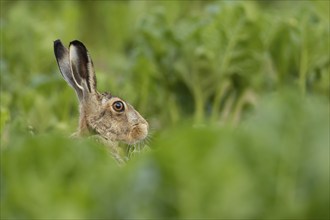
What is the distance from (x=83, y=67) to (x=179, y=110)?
145cm

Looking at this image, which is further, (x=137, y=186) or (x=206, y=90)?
(x=206, y=90)

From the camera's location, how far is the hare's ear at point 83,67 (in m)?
4.53

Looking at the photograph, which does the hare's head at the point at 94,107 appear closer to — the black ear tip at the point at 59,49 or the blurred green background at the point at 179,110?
the black ear tip at the point at 59,49

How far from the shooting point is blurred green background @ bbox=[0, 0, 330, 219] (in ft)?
5.74

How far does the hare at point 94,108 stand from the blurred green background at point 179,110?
0.63 feet

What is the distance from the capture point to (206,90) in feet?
19.4

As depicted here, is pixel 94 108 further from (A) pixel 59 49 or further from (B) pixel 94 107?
(A) pixel 59 49

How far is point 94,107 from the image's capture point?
459 centimetres

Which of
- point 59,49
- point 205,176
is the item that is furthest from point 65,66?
point 205,176

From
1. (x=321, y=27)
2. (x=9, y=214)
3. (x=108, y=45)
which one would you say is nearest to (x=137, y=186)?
(x=9, y=214)

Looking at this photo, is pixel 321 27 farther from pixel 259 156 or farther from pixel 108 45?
pixel 259 156

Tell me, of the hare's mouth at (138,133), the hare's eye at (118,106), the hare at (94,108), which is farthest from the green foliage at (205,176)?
the hare's eye at (118,106)

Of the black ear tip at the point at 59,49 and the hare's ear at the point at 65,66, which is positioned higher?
the black ear tip at the point at 59,49

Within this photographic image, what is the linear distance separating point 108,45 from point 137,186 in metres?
6.32
